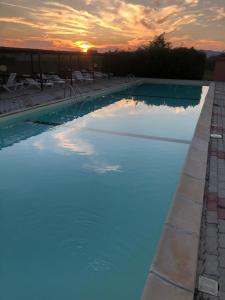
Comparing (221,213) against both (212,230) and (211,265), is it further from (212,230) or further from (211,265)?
(211,265)

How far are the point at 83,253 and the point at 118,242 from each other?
46 cm

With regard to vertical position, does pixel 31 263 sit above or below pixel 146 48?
below

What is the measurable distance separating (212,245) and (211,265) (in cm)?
30

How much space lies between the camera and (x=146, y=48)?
23.5 m

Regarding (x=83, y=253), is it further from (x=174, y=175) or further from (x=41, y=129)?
(x=41, y=129)

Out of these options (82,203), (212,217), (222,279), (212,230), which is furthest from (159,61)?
(222,279)

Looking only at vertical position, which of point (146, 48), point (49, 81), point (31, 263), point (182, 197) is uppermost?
point (146, 48)

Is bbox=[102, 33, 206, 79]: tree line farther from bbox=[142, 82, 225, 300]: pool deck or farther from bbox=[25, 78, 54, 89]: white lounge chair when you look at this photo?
bbox=[142, 82, 225, 300]: pool deck

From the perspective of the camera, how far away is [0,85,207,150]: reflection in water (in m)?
7.62

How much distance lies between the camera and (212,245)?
2908 mm

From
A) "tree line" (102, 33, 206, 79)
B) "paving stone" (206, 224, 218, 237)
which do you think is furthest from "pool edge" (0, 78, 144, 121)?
"paving stone" (206, 224, 218, 237)

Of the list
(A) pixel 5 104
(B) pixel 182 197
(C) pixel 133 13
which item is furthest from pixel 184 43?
(B) pixel 182 197

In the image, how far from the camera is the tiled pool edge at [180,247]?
2393mm

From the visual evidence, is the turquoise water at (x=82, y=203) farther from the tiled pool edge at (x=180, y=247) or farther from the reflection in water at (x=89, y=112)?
the tiled pool edge at (x=180, y=247)
